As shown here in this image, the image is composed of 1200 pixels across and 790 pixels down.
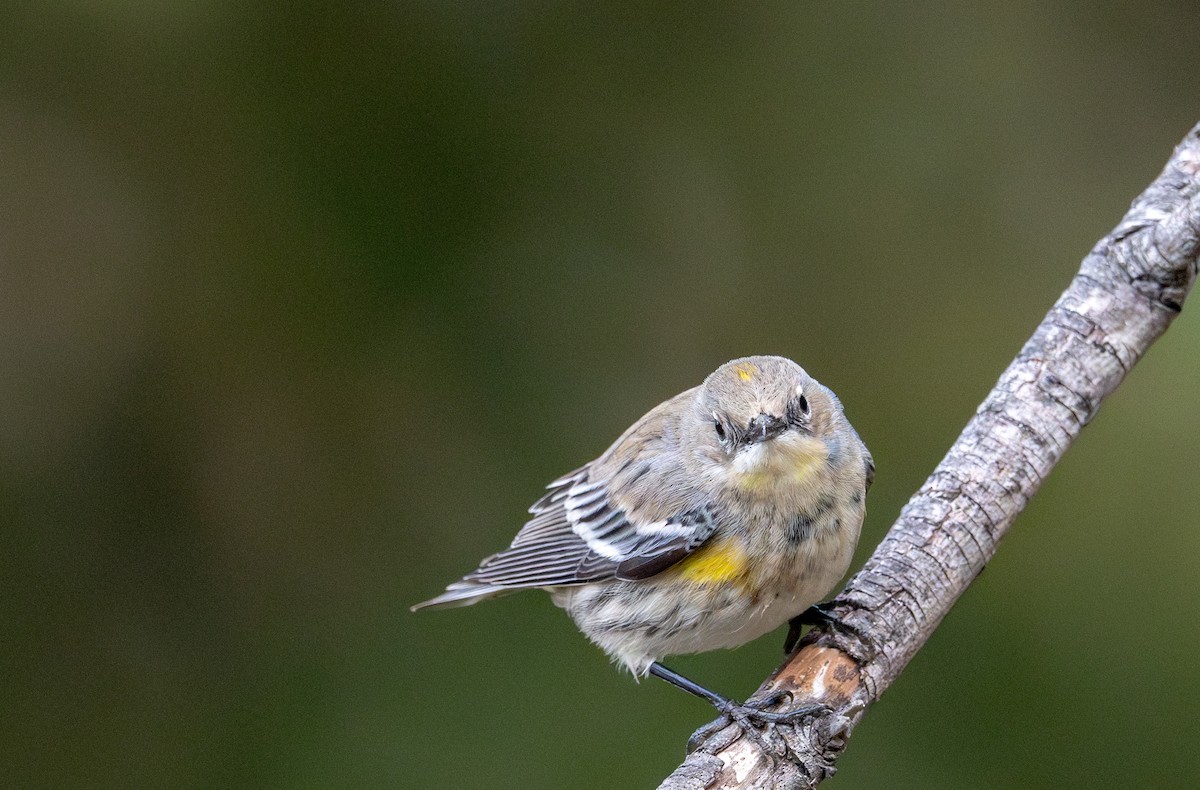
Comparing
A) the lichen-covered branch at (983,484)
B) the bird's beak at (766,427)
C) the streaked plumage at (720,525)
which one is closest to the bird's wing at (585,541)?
the streaked plumage at (720,525)

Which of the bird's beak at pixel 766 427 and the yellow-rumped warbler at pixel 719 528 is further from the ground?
the bird's beak at pixel 766 427

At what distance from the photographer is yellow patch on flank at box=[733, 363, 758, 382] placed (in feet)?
7.93

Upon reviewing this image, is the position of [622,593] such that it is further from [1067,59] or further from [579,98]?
[1067,59]

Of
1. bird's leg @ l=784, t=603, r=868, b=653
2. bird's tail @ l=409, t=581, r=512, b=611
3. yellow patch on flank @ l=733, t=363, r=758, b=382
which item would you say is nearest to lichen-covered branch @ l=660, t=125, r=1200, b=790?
bird's leg @ l=784, t=603, r=868, b=653

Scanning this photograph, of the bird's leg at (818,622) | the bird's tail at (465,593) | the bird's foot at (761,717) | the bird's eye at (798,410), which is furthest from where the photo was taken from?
the bird's tail at (465,593)

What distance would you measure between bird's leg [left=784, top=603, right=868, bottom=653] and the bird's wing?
26 cm

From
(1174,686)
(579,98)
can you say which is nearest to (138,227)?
(579,98)

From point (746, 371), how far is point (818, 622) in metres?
0.53

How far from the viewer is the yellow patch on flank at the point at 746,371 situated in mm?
2416

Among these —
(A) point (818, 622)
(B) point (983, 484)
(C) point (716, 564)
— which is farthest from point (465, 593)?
(B) point (983, 484)

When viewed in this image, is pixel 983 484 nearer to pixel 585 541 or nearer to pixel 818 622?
pixel 818 622

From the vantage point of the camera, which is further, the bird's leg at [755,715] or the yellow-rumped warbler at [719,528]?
the yellow-rumped warbler at [719,528]

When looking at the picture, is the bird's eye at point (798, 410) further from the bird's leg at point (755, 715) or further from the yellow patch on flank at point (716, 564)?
the bird's leg at point (755, 715)

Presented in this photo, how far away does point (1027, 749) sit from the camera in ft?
9.34
